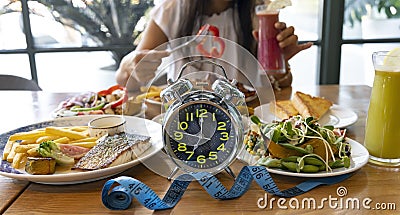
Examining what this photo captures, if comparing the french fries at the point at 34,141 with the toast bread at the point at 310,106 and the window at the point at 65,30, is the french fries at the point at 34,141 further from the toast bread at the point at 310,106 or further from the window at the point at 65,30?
the window at the point at 65,30

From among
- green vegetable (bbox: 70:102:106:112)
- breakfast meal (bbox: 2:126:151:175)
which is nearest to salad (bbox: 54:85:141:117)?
green vegetable (bbox: 70:102:106:112)

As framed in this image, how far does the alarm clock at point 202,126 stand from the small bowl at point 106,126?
21 cm

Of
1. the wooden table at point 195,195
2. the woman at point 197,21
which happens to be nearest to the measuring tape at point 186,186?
the wooden table at point 195,195

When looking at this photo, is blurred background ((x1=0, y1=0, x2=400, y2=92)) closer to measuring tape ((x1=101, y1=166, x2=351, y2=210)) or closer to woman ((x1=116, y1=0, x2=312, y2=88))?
woman ((x1=116, y1=0, x2=312, y2=88))

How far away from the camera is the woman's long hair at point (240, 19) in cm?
203

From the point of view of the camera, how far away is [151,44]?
2096mm

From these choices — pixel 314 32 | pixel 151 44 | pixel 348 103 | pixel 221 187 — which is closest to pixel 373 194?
pixel 221 187

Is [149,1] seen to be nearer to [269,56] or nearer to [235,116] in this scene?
Answer: [269,56]

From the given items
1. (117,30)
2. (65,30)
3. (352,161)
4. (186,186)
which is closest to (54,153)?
(186,186)

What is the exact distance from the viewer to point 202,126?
81 cm

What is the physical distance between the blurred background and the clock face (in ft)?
7.20

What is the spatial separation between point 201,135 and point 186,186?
0.11 m

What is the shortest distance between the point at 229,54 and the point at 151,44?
100cm

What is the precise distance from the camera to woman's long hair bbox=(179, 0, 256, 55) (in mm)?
2029
